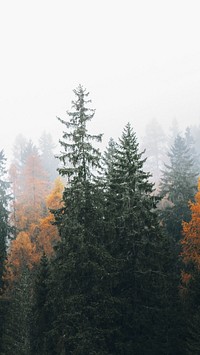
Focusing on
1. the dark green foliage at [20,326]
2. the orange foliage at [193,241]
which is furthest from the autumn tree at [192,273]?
the dark green foliage at [20,326]

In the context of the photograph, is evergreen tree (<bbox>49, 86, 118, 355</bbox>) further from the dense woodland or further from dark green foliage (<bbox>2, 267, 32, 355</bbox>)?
dark green foliage (<bbox>2, 267, 32, 355</bbox>)

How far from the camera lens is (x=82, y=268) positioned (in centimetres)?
1852

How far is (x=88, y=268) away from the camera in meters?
18.6

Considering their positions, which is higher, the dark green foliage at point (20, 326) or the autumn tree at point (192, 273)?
the autumn tree at point (192, 273)

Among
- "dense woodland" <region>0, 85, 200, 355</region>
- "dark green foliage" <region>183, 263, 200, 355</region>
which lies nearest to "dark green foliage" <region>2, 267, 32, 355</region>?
"dense woodland" <region>0, 85, 200, 355</region>

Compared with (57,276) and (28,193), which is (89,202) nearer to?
(57,276)

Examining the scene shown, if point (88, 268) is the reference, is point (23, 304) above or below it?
below

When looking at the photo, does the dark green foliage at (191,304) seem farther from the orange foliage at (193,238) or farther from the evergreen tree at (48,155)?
the evergreen tree at (48,155)

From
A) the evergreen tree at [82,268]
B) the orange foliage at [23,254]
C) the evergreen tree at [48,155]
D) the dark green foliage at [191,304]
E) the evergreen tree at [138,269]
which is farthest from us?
the evergreen tree at [48,155]

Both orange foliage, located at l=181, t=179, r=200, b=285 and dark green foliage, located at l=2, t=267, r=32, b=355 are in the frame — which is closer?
orange foliage, located at l=181, t=179, r=200, b=285

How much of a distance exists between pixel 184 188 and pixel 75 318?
62.0 ft

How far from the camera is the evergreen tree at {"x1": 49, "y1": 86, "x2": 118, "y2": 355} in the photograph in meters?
18.4

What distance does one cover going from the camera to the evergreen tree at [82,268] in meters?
18.4

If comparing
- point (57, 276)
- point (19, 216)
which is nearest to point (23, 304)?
point (57, 276)
